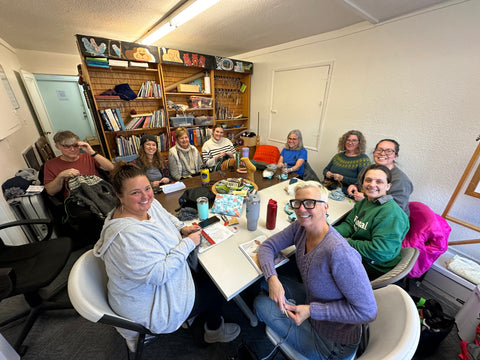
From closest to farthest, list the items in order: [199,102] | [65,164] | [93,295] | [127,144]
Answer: [93,295] < [65,164] < [127,144] < [199,102]

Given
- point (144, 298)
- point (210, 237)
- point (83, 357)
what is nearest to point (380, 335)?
point (210, 237)

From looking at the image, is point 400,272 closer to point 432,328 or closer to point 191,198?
point 432,328

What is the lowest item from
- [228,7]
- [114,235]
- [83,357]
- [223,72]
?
[83,357]

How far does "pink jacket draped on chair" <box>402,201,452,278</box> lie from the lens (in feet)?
4.40

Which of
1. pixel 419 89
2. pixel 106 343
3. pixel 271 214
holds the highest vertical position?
pixel 419 89

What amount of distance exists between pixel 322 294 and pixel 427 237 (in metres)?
1.12

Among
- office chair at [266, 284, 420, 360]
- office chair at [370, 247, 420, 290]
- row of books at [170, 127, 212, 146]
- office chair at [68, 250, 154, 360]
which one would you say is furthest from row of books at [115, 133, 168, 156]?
office chair at [370, 247, 420, 290]

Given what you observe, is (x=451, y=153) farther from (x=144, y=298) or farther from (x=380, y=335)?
(x=144, y=298)

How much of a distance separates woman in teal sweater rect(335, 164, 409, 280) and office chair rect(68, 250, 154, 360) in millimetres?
1363

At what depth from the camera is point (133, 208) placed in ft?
3.04

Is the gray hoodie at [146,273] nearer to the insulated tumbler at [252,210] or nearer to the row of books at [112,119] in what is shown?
the insulated tumbler at [252,210]

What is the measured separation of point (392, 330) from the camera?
704 mm

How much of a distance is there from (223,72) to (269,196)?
11.3 ft

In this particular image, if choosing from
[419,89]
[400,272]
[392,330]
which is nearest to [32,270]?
[392,330]
